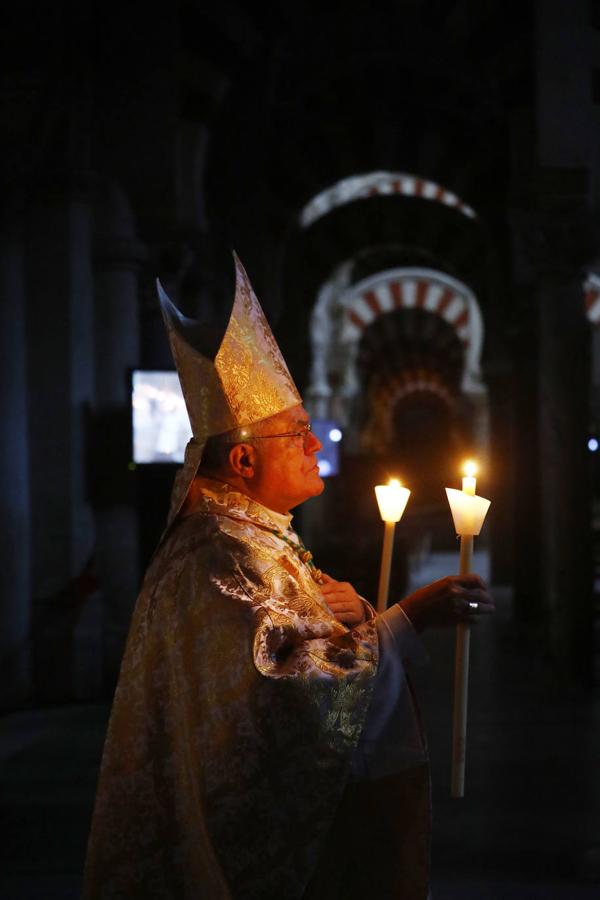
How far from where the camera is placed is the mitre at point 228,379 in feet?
6.77

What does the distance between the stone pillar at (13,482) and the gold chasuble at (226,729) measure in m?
4.77

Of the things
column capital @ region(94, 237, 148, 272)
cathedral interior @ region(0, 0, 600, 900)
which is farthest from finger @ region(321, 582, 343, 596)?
column capital @ region(94, 237, 148, 272)

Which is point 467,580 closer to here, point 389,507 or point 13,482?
point 389,507

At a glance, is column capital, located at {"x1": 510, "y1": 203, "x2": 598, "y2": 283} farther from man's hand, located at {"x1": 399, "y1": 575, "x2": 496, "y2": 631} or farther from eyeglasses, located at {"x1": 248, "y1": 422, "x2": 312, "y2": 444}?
man's hand, located at {"x1": 399, "y1": 575, "x2": 496, "y2": 631}

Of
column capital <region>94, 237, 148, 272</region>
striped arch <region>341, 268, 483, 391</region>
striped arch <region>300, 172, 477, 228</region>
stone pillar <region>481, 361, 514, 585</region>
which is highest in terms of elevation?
striped arch <region>300, 172, 477, 228</region>

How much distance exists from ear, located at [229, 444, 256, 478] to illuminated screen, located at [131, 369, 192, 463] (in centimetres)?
479

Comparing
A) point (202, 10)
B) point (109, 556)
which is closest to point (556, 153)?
point (202, 10)

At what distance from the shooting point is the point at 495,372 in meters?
12.9

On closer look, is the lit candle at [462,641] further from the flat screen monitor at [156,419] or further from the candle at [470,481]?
the flat screen monitor at [156,419]

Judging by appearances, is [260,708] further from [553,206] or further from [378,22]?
[378,22]

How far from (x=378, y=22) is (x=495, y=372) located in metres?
4.32

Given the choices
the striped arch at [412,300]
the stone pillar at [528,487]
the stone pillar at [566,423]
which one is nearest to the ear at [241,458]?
the stone pillar at [566,423]

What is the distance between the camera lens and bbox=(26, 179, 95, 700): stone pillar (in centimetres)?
673

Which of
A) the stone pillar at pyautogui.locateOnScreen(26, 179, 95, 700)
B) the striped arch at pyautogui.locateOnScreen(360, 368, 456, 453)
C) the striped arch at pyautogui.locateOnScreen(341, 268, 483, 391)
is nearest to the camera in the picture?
the stone pillar at pyautogui.locateOnScreen(26, 179, 95, 700)
